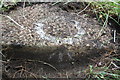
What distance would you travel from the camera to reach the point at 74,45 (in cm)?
97

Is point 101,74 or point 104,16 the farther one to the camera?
point 104,16

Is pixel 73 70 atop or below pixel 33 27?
below

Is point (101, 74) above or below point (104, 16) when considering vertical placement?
below

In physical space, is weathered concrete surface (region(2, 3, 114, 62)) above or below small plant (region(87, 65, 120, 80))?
above

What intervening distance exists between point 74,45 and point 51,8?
0.30 metres

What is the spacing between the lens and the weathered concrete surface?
3.13 ft

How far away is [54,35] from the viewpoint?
98cm

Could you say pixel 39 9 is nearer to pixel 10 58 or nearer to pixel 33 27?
pixel 33 27

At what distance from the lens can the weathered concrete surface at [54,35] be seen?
3.13 ft

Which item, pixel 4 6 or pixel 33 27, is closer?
pixel 33 27

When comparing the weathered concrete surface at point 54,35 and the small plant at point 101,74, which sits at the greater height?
the weathered concrete surface at point 54,35

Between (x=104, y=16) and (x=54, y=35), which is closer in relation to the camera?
(x=54, y=35)

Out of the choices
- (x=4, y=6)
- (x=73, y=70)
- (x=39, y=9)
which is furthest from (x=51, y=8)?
(x=73, y=70)

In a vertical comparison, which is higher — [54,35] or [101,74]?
[54,35]
